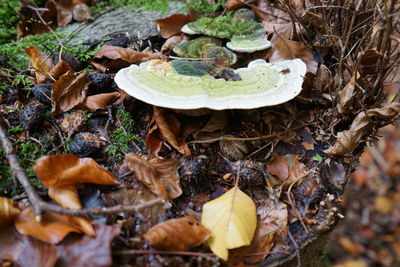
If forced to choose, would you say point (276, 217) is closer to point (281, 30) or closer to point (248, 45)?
point (248, 45)

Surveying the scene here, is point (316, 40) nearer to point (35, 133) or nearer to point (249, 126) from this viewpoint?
point (249, 126)

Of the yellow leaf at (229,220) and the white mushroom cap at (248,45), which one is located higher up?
the white mushroom cap at (248,45)

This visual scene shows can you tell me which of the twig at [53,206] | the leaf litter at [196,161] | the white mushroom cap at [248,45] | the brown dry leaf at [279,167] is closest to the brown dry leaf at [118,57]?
the leaf litter at [196,161]

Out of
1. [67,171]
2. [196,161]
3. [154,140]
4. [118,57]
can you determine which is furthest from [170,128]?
[118,57]

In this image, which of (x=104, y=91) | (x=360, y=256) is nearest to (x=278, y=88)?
(x=104, y=91)

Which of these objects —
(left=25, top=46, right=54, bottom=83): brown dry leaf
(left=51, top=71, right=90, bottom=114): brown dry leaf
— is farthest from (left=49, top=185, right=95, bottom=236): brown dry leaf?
(left=25, top=46, right=54, bottom=83): brown dry leaf

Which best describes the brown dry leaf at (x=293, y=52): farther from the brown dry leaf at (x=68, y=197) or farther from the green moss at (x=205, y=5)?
the brown dry leaf at (x=68, y=197)

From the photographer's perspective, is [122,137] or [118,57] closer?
[122,137]

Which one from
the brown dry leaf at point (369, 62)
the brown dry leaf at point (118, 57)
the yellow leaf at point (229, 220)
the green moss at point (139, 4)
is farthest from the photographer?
the green moss at point (139, 4)
